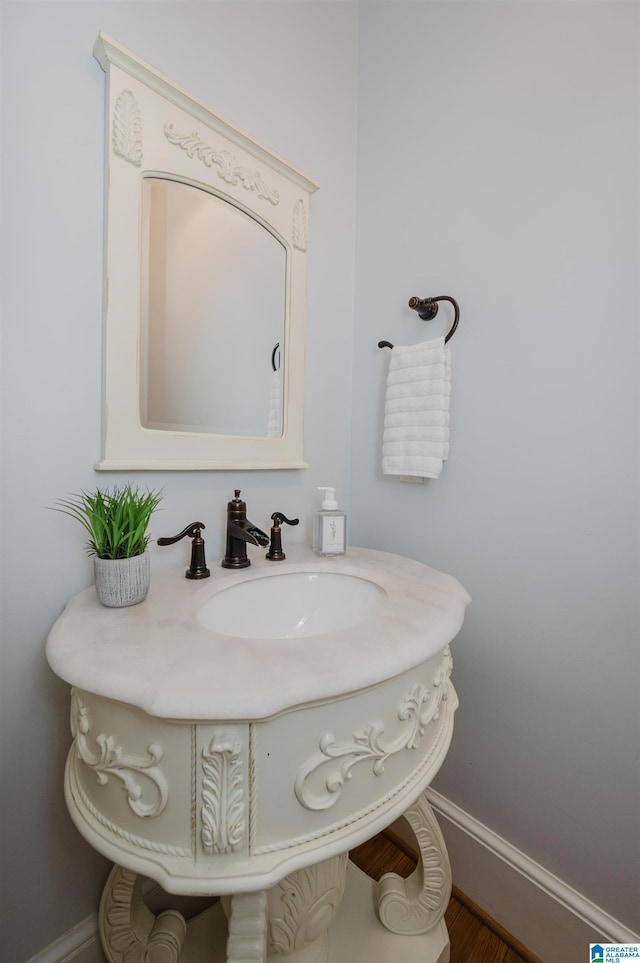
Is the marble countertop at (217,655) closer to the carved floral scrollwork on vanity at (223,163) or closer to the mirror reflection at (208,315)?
the mirror reflection at (208,315)

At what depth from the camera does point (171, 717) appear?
45 cm

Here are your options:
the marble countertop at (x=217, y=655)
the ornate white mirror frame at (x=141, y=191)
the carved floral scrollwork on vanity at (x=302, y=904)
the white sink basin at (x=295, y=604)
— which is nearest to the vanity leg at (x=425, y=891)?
the carved floral scrollwork on vanity at (x=302, y=904)

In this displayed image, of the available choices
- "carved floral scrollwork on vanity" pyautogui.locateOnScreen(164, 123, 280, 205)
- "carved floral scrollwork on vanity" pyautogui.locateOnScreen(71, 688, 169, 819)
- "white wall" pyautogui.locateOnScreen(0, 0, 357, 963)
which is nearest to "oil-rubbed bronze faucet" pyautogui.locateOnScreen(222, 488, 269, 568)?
"white wall" pyautogui.locateOnScreen(0, 0, 357, 963)

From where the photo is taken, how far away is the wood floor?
38.0 inches

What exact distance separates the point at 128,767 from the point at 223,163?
4.00 ft

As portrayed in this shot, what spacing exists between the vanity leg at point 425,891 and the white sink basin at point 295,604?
1.48ft

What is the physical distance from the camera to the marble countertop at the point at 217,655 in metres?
0.46

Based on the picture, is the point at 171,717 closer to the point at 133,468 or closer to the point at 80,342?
the point at 133,468

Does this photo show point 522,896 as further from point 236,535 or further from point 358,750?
point 236,535

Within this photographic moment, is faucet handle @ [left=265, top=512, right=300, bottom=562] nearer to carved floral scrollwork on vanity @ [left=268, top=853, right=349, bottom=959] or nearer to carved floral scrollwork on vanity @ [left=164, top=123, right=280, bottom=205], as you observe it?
carved floral scrollwork on vanity @ [left=268, top=853, right=349, bottom=959]

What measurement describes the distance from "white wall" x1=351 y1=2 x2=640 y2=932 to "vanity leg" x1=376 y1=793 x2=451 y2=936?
0.75 feet

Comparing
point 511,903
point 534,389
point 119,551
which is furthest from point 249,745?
point 511,903

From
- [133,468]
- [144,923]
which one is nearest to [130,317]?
[133,468]

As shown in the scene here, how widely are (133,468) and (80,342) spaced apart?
10.4 inches
